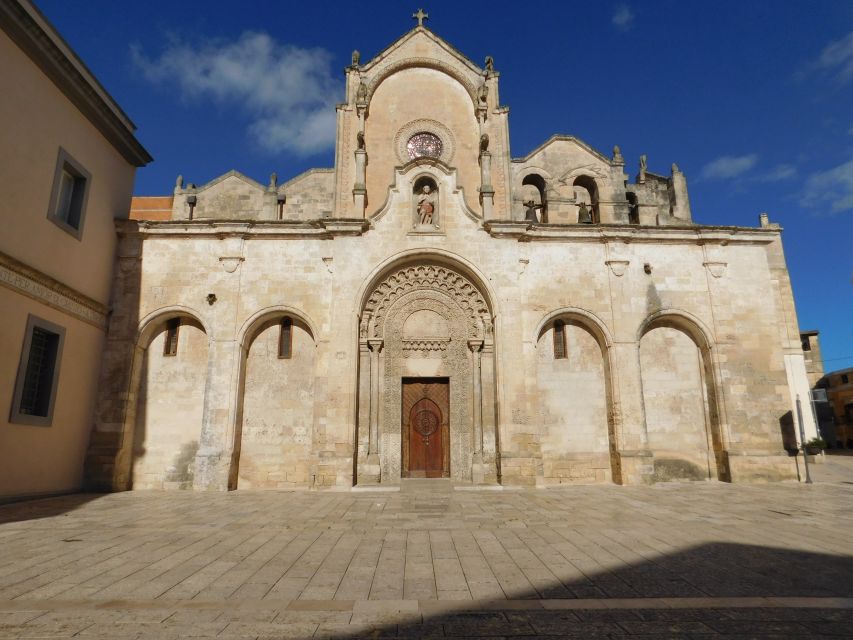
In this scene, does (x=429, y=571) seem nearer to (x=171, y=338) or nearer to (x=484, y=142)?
(x=171, y=338)

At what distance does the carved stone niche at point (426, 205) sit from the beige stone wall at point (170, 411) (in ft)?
25.6

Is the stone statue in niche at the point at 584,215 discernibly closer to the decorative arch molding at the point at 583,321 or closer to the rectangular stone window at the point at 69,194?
the decorative arch molding at the point at 583,321

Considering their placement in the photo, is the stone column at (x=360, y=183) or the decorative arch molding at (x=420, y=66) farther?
the decorative arch molding at (x=420, y=66)

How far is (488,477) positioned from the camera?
15.0 m

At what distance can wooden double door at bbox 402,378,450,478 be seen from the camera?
51.0ft

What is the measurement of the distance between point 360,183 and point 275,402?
7.58 m

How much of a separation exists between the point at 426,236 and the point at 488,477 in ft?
25.4

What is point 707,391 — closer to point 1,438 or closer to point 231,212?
point 1,438

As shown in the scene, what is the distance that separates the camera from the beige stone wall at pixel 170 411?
48.5ft

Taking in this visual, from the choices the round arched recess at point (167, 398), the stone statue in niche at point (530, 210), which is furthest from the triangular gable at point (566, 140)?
the round arched recess at point (167, 398)

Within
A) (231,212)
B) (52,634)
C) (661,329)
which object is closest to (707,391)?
(661,329)

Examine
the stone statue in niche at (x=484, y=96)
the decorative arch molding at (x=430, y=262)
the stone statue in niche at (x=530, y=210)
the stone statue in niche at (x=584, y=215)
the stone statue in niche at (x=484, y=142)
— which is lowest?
the decorative arch molding at (x=430, y=262)

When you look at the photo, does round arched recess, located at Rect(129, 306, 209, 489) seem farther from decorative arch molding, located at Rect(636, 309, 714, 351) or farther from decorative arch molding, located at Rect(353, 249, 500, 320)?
decorative arch molding, located at Rect(636, 309, 714, 351)

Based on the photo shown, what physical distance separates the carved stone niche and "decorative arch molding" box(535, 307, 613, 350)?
15.0 feet
